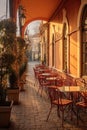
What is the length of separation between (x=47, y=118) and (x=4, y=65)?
1.51 metres

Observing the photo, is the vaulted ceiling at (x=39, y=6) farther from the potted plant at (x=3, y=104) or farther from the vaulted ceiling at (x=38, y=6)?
the potted plant at (x=3, y=104)

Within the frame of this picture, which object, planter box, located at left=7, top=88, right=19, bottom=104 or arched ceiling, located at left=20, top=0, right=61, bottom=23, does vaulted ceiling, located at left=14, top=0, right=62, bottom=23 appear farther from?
planter box, located at left=7, top=88, right=19, bottom=104

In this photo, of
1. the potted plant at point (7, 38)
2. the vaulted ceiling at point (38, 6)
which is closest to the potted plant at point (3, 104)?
the potted plant at point (7, 38)

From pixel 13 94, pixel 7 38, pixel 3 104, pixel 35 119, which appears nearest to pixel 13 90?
pixel 13 94

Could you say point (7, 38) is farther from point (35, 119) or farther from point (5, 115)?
point (35, 119)

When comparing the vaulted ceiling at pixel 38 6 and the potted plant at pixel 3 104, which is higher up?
the vaulted ceiling at pixel 38 6

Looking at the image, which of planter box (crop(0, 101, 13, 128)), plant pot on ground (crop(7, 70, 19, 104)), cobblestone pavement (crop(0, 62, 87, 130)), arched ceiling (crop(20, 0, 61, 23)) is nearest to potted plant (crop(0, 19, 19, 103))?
planter box (crop(0, 101, 13, 128))

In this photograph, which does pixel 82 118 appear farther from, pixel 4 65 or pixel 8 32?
pixel 8 32

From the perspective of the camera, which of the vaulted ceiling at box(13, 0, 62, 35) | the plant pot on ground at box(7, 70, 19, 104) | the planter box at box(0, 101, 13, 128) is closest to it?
the planter box at box(0, 101, 13, 128)

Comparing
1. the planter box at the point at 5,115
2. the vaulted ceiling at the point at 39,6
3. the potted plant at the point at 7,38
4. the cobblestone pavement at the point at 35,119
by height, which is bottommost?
the cobblestone pavement at the point at 35,119

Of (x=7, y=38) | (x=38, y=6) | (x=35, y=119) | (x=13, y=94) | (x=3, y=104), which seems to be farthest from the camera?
(x=38, y=6)

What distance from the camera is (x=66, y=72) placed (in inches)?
415

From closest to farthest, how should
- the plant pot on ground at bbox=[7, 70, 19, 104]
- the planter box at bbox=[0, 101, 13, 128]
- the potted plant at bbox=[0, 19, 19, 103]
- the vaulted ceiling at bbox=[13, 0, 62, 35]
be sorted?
the planter box at bbox=[0, 101, 13, 128] < the potted plant at bbox=[0, 19, 19, 103] < the plant pot on ground at bbox=[7, 70, 19, 104] < the vaulted ceiling at bbox=[13, 0, 62, 35]

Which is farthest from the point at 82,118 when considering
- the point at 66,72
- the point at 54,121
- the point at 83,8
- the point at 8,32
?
the point at 66,72
